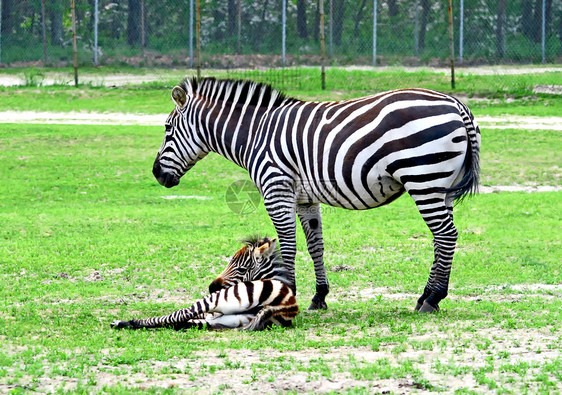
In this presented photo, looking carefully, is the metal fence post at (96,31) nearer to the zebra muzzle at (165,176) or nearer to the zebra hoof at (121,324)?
the zebra muzzle at (165,176)

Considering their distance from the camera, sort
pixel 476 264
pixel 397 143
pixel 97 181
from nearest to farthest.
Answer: pixel 397 143 < pixel 476 264 < pixel 97 181

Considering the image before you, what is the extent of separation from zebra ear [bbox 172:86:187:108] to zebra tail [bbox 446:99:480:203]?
2874 millimetres

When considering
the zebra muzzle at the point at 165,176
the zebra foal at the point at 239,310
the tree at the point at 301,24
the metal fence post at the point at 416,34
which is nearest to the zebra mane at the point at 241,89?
the zebra muzzle at the point at 165,176

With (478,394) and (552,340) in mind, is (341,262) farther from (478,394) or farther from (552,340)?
(478,394)

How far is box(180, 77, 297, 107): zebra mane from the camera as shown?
28.4ft

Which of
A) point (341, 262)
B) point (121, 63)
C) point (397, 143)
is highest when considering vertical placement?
point (121, 63)

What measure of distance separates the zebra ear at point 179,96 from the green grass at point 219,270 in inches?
79.5

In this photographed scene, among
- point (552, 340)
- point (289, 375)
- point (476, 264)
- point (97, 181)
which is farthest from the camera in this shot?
point (97, 181)

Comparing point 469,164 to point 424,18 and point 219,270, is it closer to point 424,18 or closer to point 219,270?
point 219,270

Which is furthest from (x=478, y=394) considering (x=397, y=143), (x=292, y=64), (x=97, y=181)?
(x=292, y=64)

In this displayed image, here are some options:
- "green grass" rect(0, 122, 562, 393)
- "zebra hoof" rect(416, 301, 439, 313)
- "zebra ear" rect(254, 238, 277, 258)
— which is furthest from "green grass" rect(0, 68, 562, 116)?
"zebra hoof" rect(416, 301, 439, 313)

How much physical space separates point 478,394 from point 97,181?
1193cm

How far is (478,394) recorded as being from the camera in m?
4.98

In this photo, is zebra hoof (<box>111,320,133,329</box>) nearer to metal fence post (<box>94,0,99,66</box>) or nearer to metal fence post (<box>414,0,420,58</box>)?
metal fence post (<box>94,0,99,66</box>)
